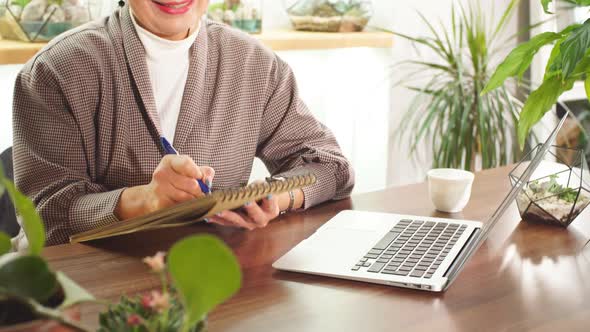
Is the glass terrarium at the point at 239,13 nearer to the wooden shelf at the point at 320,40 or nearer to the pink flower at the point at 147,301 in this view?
Result: the wooden shelf at the point at 320,40

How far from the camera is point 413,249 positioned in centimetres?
150

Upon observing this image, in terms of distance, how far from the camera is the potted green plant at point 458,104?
3500 millimetres

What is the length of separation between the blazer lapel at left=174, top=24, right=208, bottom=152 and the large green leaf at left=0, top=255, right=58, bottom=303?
1.18 meters

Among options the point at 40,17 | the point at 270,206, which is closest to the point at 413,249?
the point at 270,206

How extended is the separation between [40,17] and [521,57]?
5.20 feet

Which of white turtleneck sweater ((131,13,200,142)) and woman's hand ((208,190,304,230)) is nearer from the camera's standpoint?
woman's hand ((208,190,304,230))

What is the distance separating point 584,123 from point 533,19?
1.83ft

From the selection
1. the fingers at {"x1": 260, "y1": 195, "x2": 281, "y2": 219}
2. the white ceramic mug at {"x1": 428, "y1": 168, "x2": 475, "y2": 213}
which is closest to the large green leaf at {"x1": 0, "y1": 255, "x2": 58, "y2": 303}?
the fingers at {"x1": 260, "y1": 195, "x2": 281, "y2": 219}

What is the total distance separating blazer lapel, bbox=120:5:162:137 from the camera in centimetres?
189

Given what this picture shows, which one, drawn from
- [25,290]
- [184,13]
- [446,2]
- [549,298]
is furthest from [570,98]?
[25,290]

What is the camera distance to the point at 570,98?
4.08m

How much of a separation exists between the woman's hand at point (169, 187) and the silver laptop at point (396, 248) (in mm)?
221

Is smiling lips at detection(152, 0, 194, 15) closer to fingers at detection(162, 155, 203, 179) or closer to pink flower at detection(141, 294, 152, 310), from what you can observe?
fingers at detection(162, 155, 203, 179)

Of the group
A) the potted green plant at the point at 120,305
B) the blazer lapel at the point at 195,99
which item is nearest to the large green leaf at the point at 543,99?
Answer: the blazer lapel at the point at 195,99
